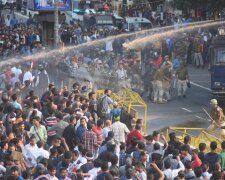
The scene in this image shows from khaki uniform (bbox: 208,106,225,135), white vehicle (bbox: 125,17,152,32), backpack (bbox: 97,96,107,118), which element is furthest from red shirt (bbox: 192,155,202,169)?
white vehicle (bbox: 125,17,152,32)

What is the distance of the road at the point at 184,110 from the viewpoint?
30.3 metres

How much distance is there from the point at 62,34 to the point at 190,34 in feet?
20.7

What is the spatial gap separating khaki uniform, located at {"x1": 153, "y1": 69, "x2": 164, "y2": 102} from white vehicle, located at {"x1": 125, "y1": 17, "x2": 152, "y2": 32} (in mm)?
16618

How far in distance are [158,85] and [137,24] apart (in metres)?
18.3

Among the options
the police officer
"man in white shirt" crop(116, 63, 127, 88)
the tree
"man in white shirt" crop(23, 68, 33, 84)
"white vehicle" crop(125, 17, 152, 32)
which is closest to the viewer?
the police officer

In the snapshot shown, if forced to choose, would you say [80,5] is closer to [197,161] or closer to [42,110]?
[42,110]

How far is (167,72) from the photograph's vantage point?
35.4m

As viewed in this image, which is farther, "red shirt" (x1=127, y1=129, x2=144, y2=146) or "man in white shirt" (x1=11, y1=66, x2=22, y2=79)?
"man in white shirt" (x1=11, y1=66, x2=22, y2=79)

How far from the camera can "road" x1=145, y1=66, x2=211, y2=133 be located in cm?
3033

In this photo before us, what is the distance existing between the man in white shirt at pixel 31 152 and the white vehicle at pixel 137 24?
32.6 metres

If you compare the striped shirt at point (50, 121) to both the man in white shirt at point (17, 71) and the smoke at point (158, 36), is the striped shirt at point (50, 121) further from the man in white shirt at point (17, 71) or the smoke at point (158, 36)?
the smoke at point (158, 36)

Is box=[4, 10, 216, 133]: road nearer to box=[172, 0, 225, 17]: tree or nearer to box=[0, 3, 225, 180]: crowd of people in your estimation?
box=[0, 3, 225, 180]: crowd of people

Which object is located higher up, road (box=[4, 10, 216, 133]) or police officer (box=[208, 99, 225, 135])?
police officer (box=[208, 99, 225, 135])

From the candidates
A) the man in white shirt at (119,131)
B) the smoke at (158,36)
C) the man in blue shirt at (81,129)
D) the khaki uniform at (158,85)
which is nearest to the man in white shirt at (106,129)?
the man in white shirt at (119,131)
